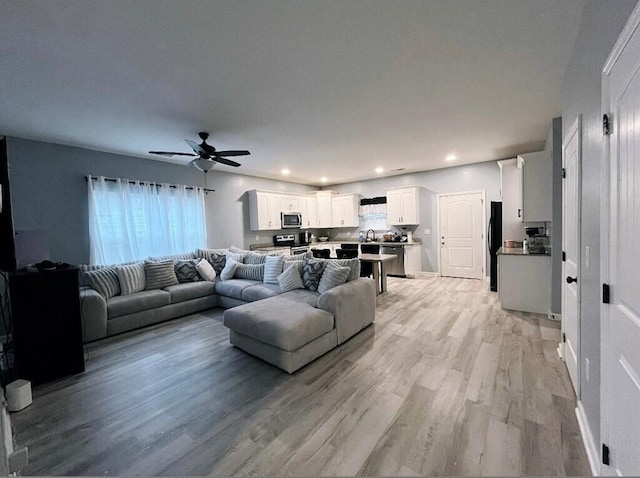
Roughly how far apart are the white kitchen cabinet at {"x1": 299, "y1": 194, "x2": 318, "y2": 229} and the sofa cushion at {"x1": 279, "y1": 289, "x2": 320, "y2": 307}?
4154 millimetres

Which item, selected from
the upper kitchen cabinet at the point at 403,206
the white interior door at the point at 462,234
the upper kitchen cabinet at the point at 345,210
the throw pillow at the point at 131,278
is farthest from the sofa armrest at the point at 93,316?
the white interior door at the point at 462,234

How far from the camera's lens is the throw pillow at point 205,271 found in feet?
15.8

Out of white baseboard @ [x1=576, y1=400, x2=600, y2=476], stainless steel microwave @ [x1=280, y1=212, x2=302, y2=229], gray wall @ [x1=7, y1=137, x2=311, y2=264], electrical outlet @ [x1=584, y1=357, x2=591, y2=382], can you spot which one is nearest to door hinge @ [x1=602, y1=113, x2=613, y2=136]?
electrical outlet @ [x1=584, y1=357, x2=591, y2=382]

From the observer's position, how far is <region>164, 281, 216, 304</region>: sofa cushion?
4169 mm

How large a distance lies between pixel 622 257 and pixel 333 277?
258 cm

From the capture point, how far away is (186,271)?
4723 millimetres

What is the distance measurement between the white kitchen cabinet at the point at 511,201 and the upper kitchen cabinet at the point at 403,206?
2.15m

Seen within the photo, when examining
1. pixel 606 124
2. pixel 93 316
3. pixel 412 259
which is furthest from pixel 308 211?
pixel 606 124

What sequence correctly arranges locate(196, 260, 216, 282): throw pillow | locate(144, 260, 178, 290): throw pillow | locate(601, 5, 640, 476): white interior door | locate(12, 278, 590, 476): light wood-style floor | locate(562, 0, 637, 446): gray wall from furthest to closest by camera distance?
1. locate(196, 260, 216, 282): throw pillow
2. locate(144, 260, 178, 290): throw pillow
3. locate(12, 278, 590, 476): light wood-style floor
4. locate(562, 0, 637, 446): gray wall
5. locate(601, 5, 640, 476): white interior door

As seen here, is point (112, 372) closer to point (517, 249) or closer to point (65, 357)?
point (65, 357)

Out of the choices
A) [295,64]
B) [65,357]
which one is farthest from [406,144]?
[65,357]

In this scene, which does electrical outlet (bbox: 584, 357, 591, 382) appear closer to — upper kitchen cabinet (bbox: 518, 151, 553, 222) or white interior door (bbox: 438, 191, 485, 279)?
upper kitchen cabinet (bbox: 518, 151, 553, 222)

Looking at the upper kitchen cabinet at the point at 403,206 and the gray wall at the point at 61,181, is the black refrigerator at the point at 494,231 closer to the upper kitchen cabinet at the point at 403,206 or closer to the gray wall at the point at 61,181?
the upper kitchen cabinet at the point at 403,206

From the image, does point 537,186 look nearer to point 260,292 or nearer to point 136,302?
point 260,292
